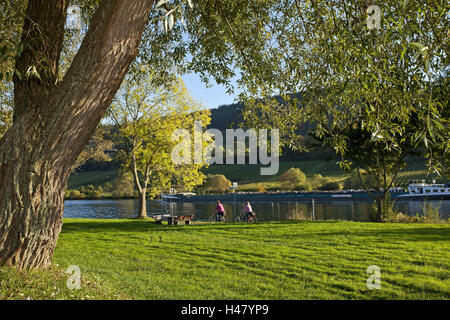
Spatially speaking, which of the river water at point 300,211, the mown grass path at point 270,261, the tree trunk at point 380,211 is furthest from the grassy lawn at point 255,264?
the river water at point 300,211

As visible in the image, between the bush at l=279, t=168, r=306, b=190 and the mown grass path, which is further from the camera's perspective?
the bush at l=279, t=168, r=306, b=190

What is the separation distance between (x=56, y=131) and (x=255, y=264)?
5533 millimetres

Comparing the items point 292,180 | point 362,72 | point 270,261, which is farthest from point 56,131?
point 292,180

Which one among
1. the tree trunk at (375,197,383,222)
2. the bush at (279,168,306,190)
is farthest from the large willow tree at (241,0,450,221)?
the bush at (279,168,306,190)

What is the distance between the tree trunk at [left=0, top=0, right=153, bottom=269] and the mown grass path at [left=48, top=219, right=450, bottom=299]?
1954mm

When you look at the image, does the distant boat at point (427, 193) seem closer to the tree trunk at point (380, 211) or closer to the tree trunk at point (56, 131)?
the tree trunk at point (380, 211)

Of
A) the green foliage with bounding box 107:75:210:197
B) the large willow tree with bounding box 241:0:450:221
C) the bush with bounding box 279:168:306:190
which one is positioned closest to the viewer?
the large willow tree with bounding box 241:0:450:221

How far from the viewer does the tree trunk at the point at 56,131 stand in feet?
14.9

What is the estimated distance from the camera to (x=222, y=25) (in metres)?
8.73

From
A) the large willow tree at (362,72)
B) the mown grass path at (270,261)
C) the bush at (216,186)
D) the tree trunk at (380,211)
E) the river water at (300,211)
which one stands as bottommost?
the river water at (300,211)

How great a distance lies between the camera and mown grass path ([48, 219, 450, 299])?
250 inches

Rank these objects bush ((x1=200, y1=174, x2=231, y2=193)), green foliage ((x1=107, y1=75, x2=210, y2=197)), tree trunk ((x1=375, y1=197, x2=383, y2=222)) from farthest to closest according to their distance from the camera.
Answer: bush ((x1=200, y1=174, x2=231, y2=193)), green foliage ((x1=107, y1=75, x2=210, y2=197)), tree trunk ((x1=375, y1=197, x2=383, y2=222))

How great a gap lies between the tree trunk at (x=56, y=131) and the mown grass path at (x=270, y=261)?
1954 millimetres

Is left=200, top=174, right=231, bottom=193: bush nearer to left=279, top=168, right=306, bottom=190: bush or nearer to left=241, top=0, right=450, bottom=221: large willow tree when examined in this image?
left=279, top=168, right=306, bottom=190: bush
